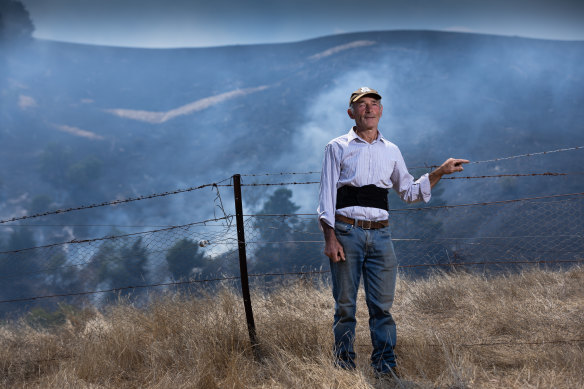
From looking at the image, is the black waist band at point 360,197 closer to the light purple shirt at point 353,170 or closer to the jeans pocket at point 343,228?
the light purple shirt at point 353,170

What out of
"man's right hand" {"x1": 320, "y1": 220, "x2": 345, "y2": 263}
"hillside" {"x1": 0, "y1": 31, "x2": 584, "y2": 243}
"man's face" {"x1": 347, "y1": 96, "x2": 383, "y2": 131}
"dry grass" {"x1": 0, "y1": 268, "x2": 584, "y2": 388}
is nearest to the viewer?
"man's right hand" {"x1": 320, "y1": 220, "x2": 345, "y2": 263}

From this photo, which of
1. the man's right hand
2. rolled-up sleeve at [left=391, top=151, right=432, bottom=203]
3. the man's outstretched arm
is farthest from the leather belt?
the man's outstretched arm

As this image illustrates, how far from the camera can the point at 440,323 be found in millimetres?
6172

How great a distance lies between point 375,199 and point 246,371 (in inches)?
70.3

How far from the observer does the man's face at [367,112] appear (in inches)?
143

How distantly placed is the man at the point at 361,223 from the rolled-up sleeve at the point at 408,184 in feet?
0.23

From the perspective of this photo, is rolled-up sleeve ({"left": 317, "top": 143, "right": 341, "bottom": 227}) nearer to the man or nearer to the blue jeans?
the man

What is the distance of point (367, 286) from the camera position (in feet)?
12.2

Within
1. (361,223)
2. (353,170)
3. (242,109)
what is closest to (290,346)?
(361,223)

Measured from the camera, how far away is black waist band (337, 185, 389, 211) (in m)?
3.60

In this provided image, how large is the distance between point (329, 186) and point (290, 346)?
1787 millimetres

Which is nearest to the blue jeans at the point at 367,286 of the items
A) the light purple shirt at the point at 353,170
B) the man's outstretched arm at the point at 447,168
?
the light purple shirt at the point at 353,170

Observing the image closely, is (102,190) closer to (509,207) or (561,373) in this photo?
(509,207)

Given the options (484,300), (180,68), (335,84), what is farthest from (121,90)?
(484,300)
